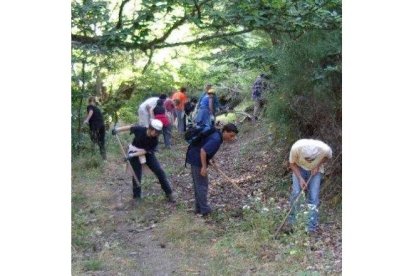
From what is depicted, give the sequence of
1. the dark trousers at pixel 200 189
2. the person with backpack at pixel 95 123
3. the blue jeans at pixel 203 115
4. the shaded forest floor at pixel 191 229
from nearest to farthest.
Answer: the shaded forest floor at pixel 191 229 → the dark trousers at pixel 200 189 → the person with backpack at pixel 95 123 → the blue jeans at pixel 203 115

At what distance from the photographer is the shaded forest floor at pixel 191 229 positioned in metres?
4.95

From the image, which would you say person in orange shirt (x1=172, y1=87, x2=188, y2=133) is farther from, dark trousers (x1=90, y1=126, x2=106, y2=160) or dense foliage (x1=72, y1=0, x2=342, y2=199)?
dark trousers (x1=90, y1=126, x2=106, y2=160)

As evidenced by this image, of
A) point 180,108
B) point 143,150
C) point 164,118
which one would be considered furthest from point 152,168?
point 180,108

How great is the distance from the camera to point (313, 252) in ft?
16.7

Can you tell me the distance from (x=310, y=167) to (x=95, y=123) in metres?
4.58

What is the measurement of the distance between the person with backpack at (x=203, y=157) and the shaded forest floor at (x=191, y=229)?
171 millimetres

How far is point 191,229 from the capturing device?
600 centimetres

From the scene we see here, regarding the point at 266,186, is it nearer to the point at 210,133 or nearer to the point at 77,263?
the point at 210,133

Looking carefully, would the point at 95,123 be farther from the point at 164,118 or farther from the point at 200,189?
the point at 200,189

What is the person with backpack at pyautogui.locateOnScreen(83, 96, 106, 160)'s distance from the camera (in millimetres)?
9039

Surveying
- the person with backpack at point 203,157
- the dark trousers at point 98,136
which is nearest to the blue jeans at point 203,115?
the dark trousers at point 98,136

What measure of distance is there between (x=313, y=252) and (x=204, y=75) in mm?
9628

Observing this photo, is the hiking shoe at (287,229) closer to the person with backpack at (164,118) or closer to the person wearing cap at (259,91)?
the person with backpack at (164,118)
